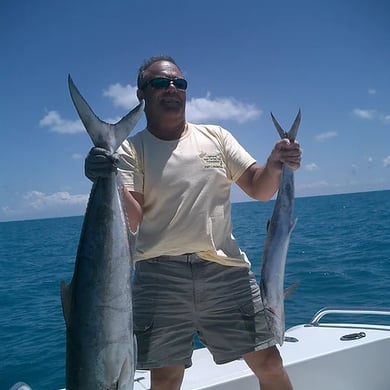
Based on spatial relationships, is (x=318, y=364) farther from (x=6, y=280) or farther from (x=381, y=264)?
(x=6, y=280)

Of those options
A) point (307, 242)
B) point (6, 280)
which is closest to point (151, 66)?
point (6, 280)

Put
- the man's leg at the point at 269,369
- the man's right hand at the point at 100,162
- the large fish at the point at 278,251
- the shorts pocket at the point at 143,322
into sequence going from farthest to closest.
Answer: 1. the large fish at the point at 278,251
2. the man's leg at the point at 269,369
3. the shorts pocket at the point at 143,322
4. the man's right hand at the point at 100,162

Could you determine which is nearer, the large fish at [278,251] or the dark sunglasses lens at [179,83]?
the dark sunglasses lens at [179,83]

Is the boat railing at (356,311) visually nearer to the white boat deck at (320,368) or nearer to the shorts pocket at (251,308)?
the white boat deck at (320,368)

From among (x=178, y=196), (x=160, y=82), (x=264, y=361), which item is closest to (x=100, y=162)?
(x=178, y=196)

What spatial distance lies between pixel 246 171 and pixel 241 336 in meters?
→ 0.95

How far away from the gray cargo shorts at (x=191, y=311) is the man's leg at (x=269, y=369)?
0.05 m

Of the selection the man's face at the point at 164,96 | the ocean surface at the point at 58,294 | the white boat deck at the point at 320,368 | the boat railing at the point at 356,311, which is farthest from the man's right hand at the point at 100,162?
the ocean surface at the point at 58,294

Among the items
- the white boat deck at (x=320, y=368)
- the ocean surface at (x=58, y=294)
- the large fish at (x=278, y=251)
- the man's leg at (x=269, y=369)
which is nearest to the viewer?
the man's leg at (x=269, y=369)

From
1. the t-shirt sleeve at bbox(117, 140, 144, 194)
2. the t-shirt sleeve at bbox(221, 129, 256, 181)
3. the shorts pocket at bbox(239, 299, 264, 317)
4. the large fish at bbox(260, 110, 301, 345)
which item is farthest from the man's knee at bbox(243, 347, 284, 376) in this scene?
the t-shirt sleeve at bbox(117, 140, 144, 194)

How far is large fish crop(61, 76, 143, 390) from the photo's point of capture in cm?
158

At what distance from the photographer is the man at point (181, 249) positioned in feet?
7.75

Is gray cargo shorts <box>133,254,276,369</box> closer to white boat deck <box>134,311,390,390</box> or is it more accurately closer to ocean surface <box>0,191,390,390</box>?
white boat deck <box>134,311,390,390</box>

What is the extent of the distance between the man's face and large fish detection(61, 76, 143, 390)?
0.68 meters
